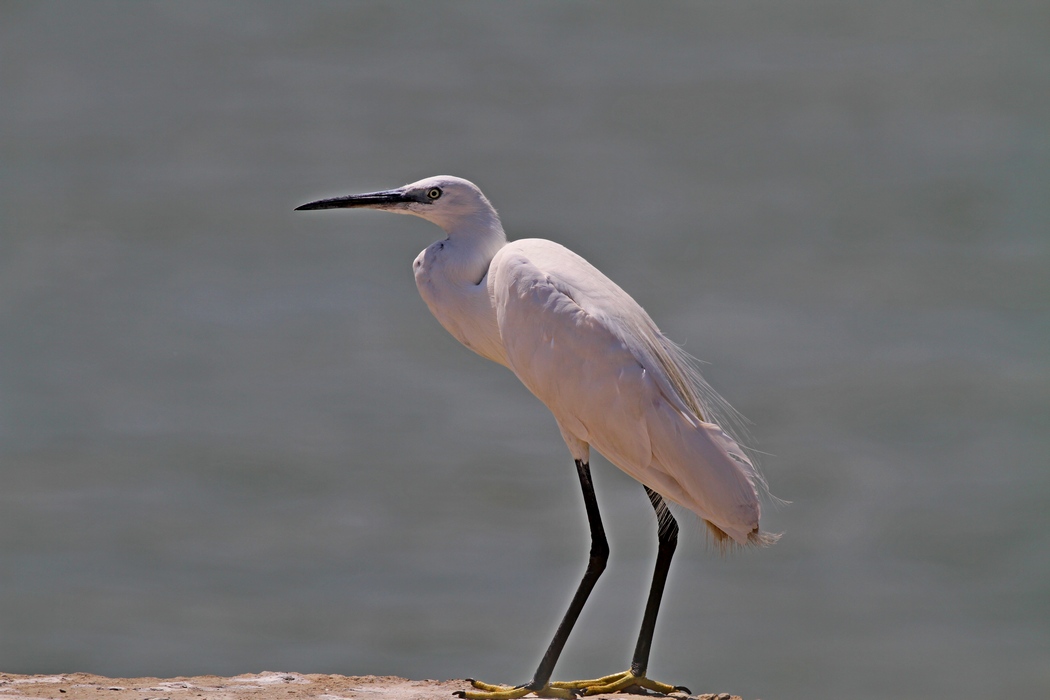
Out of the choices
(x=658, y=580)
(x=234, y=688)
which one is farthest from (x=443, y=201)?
(x=234, y=688)

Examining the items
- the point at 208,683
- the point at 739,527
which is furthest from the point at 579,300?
the point at 208,683

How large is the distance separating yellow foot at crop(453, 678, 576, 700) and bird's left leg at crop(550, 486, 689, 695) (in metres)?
0.08

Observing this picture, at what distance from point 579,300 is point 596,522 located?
34.9 inches

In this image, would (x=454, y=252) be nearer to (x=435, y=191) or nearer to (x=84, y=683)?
(x=435, y=191)

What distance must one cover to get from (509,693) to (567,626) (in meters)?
0.36

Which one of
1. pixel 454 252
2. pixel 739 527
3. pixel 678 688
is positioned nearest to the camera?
pixel 739 527

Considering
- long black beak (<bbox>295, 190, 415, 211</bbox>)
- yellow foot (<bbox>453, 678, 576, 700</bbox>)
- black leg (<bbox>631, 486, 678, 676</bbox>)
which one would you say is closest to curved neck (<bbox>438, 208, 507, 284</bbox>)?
long black beak (<bbox>295, 190, 415, 211</bbox>)

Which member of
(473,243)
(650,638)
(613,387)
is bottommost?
(650,638)

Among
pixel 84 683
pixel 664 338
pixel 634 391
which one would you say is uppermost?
pixel 664 338

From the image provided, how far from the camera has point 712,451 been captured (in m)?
4.52

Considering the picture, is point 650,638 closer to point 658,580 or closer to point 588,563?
point 658,580

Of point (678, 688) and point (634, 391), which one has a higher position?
point (634, 391)

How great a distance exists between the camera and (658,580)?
490cm

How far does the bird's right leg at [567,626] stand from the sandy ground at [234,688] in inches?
6.6
